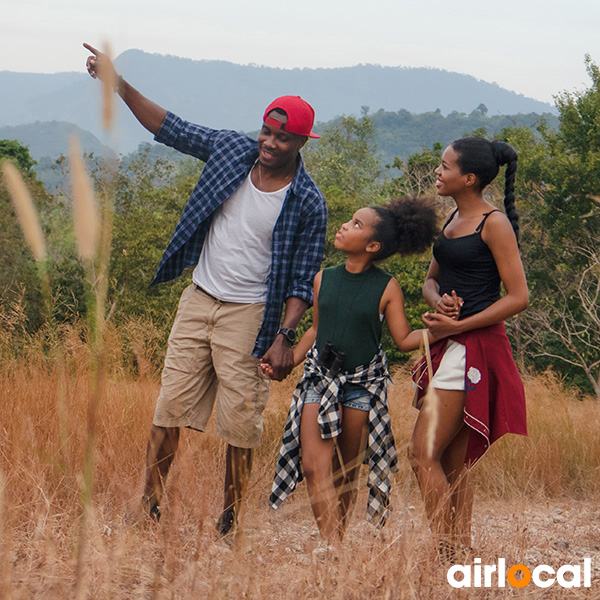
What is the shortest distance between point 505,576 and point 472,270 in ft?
3.57

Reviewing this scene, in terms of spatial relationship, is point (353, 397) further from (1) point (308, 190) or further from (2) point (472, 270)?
(1) point (308, 190)

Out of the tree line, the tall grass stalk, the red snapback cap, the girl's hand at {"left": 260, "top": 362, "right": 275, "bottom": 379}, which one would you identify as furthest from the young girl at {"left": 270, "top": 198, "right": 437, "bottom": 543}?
the tree line

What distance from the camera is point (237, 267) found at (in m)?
3.29

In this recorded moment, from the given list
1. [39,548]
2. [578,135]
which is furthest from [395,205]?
[578,135]

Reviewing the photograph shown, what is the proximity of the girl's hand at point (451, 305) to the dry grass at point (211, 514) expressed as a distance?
2.52ft

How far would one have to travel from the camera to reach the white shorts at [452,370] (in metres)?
2.92

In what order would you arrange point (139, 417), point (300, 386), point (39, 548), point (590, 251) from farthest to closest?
point (590, 251)
point (139, 417)
point (300, 386)
point (39, 548)

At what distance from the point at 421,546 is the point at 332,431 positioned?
57 cm

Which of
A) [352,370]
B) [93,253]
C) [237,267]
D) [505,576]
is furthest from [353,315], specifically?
[93,253]

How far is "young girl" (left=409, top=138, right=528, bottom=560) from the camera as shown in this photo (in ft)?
9.41

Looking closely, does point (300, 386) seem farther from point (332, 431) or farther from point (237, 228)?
point (237, 228)

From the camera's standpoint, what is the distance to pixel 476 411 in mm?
2887

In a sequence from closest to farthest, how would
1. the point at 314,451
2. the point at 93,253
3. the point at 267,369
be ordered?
1. the point at 93,253
2. the point at 314,451
3. the point at 267,369

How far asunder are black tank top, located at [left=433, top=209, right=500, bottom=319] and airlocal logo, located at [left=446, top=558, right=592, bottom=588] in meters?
0.91
